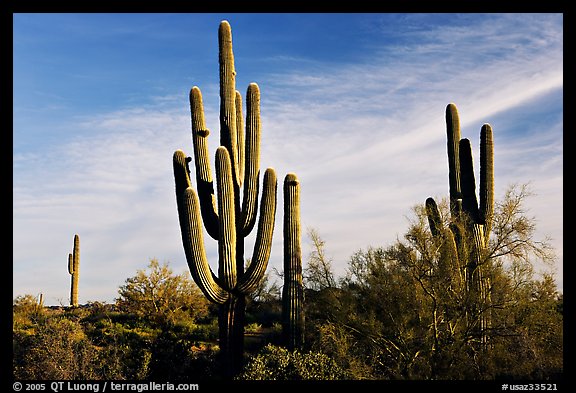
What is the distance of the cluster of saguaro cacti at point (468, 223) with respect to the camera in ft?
38.9

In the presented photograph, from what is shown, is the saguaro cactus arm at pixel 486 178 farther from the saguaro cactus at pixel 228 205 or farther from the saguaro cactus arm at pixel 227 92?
the saguaro cactus arm at pixel 227 92

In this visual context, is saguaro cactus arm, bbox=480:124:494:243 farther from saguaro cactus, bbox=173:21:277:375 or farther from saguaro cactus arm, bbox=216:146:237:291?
saguaro cactus arm, bbox=216:146:237:291

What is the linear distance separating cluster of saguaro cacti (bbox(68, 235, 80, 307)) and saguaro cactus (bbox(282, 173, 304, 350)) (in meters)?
12.2

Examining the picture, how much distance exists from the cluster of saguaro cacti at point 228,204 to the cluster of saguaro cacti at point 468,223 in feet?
11.3

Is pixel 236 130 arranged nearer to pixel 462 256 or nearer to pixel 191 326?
pixel 462 256

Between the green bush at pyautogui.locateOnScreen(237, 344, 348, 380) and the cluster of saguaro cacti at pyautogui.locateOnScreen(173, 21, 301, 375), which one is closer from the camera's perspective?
the green bush at pyautogui.locateOnScreen(237, 344, 348, 380)

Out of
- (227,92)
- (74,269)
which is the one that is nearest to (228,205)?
(227,92)

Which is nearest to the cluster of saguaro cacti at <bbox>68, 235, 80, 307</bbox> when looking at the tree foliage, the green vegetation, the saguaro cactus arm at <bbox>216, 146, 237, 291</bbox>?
the tree foliage

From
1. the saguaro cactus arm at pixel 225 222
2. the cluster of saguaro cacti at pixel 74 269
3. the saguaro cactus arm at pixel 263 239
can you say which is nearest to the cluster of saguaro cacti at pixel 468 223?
the saguaro cactus arm at pixel 263 239

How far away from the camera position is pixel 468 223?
13.1 m

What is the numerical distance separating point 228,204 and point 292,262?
5.62 feet

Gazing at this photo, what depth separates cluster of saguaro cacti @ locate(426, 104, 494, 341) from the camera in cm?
1186

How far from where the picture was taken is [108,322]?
18734 millimetres

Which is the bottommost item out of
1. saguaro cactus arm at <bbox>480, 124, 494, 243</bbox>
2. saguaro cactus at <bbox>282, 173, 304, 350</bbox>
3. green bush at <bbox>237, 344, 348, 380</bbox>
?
green bush at <bbox>237, 344, 348, 380</bbox>
